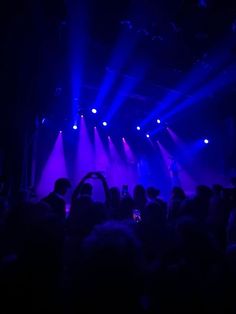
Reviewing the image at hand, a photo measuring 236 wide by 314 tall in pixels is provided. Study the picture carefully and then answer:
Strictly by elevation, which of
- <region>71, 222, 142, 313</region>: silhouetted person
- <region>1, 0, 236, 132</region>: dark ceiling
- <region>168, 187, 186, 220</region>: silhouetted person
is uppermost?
<region>1, 0, 236, 132</region>: dark ceiling

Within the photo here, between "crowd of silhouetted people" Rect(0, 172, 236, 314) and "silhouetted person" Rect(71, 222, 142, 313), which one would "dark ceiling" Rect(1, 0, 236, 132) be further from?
"silhouetted person" Rect(71, 222, 142, 313)

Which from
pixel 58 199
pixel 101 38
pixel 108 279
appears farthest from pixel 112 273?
pixel 101 38

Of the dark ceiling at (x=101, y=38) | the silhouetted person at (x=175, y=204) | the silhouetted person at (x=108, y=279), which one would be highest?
the dark ceiling at (x=101, y=38)

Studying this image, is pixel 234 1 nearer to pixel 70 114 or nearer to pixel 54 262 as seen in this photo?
pixel 54 262

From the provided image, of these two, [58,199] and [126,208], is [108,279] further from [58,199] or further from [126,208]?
[126,208]

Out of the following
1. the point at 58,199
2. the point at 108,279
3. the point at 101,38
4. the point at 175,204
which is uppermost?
the point at 101,38

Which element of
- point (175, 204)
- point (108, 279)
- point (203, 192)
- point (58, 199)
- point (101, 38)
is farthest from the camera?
point (101, 38)

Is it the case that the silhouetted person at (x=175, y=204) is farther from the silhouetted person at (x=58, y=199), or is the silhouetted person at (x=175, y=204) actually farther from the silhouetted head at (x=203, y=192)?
the silhouetted person at (x=58, y=199)

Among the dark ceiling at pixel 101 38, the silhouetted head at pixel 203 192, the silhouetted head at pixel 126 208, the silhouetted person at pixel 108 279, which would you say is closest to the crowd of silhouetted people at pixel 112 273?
the silhouetted person at pixel 108 279

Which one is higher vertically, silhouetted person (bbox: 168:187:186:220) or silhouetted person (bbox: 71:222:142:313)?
silhouetted person (bbox: 168:187:186:220)

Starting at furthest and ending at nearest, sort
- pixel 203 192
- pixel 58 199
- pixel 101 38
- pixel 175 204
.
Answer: pixel 101 38 → pixel 175 204 → pixel 203 192 → pixel 58 199

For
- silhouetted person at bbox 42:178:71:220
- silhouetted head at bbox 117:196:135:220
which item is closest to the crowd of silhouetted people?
silhouetted person at bbox 42:178:71:220

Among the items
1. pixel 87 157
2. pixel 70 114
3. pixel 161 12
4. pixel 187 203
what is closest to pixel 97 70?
pixel 161 12

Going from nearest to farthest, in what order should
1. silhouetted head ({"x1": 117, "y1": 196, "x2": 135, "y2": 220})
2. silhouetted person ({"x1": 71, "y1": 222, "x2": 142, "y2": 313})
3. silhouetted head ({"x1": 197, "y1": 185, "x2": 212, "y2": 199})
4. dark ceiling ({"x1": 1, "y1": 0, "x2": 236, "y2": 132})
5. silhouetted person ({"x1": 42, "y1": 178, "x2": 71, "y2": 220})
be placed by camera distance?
silhouetted person ({"x1": 71, "y1": 222, "x2": 142, "y2": 313})
silhouetted person ({"x1": 42, "y1": 178, "x2": 71, "y2": 220})
silhouetted head ({"x1": 197, "y1": 185, "x2": 212, "y2": 199})
silhouetted head ({"x1": 117, "y1": 196, "x2": 135, "y2": 220})
dark ceiling ({"x1": 1, "y1": 0, "x2": 236, "y2": 132})
